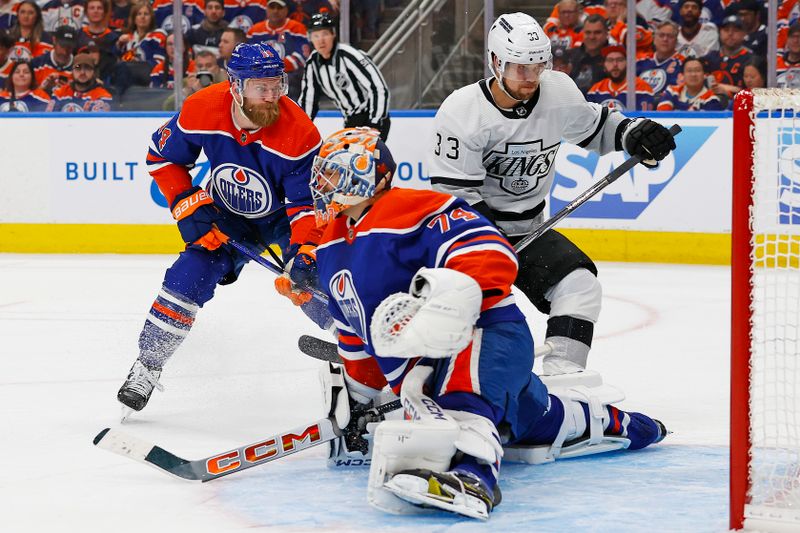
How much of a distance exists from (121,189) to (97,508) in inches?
177

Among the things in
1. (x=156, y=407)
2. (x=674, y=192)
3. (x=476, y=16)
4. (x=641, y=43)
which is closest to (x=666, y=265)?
(x=674, y=192)

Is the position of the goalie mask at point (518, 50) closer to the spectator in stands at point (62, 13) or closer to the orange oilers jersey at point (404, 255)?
the orange oilers jersey at point (404, 255)

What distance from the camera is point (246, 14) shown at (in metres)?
7.01

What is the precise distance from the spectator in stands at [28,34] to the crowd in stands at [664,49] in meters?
2.90

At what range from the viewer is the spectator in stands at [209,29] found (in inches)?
270

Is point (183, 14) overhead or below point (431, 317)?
overhead

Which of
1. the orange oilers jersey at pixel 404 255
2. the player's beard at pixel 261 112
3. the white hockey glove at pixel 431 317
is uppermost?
the player's beard at pixel 261 112

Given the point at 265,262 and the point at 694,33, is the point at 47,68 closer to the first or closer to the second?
the point at 694,33

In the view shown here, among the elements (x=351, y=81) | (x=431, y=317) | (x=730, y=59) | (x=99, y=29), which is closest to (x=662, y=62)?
(x=730, y=59)

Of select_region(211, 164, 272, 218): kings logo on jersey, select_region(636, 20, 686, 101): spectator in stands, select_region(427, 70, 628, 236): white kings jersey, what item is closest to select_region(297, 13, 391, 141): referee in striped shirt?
select_region(636, 20, 686, 101): spectator in stands

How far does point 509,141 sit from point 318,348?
759mm

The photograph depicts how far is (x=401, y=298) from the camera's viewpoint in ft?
7.10

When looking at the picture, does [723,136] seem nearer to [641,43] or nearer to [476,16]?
[641,43]

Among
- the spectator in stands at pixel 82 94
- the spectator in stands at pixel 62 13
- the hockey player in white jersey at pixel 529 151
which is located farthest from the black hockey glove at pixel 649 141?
the spectator in stands at pixel 62 13
